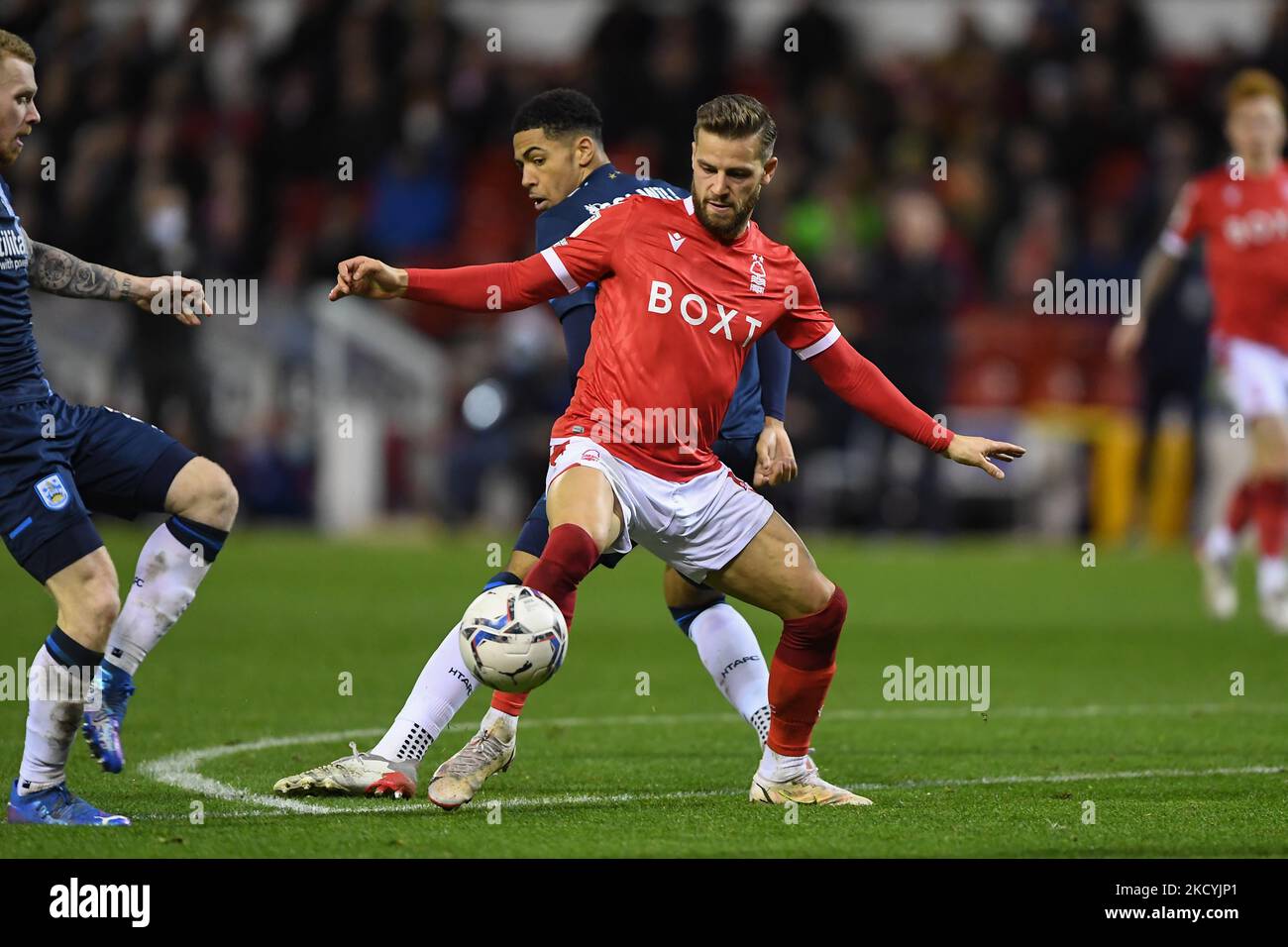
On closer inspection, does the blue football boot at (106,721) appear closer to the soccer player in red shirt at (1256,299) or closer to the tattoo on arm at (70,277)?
the tattoo on arm at (70,277)

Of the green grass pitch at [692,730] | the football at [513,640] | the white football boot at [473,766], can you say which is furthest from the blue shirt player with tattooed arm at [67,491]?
the football at [513,640]

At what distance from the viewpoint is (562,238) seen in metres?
6.59

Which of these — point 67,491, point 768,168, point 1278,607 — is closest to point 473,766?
point 67,491

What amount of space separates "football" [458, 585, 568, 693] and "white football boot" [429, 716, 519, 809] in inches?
28.6

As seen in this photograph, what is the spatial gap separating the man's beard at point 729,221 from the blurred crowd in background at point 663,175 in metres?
11.5

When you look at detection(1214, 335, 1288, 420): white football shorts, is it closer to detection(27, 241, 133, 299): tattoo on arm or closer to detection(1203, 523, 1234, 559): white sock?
detection(1203, 523, 1234, 559): white sock

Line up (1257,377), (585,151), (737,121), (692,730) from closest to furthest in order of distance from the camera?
(737,121) < (585,151) < (692,730) < (1257,377)

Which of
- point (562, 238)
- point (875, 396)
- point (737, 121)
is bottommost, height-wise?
point (875, 396)

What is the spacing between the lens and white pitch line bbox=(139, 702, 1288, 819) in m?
5.95

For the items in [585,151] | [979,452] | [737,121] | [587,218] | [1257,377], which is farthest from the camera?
[1257,377]

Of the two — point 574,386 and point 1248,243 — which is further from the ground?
point 1248,243

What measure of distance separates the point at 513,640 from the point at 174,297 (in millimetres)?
1713

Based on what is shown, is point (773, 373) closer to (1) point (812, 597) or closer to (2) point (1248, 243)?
(1) point (812, 597)
